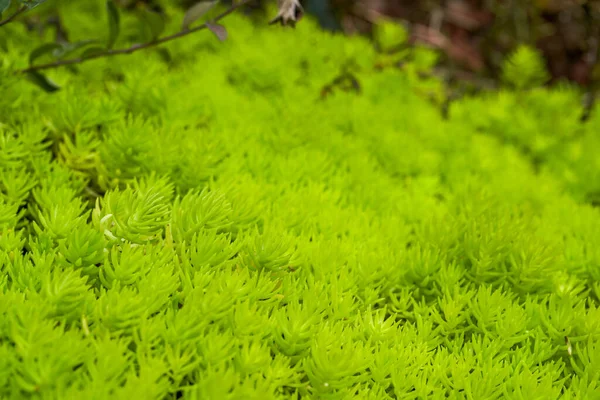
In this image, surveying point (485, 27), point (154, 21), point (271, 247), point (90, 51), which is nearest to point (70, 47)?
point (90, 51)

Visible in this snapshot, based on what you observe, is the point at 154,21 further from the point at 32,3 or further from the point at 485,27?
the point at 485,27

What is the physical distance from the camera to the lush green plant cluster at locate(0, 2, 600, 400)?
0.74 metres

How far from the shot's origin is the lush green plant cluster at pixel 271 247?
74 cm

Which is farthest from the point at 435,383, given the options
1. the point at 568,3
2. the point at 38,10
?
the point at 568,3

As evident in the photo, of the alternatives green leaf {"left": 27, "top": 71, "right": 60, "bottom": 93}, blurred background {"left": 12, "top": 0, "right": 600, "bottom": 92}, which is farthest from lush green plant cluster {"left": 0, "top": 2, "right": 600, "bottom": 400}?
blurred background {"left": 12, "top": 0, "right": 600, "bottom": 92}

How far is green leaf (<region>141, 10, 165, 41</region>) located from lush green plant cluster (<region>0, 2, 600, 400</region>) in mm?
84

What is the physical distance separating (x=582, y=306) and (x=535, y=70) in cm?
134

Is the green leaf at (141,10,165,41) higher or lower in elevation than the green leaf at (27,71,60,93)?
higher

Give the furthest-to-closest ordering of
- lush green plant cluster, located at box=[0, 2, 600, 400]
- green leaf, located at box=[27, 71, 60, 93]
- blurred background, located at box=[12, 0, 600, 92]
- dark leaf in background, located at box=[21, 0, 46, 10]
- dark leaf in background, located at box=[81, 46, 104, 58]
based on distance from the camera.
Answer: blurred background, located at box=[12, 0, 600, 92] < dark leaf in background, located at box=[81, 46, 104, 58] < green leaf, located at box=[27, 71, 60, 93] < dark leaf in background, located at box=[21, 0, 46, 10] < lush green plant cluster, located at box=[0, 2, 600, 400]

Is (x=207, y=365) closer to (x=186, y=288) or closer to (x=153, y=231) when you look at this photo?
(x=186, y=288)

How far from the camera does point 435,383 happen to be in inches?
32.3

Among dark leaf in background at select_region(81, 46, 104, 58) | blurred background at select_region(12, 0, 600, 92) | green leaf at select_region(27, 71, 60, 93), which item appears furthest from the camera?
blurred background at select_region(12, 0, 600, 92)

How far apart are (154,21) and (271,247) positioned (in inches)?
32.0

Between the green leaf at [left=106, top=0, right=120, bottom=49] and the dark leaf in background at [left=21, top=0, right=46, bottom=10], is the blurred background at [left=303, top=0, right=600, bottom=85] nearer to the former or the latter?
the green leaf at [left=106, top=0, right=120, bottom=49]
